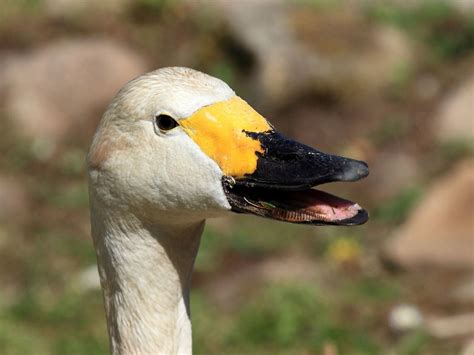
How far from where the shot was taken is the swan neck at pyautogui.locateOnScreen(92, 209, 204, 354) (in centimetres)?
351

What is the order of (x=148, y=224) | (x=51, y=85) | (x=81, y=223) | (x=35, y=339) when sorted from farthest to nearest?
(x=51, y=85)
(x=81, y=223)
(x=35, y=339)
(x=148, y=224)

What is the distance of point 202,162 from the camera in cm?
324

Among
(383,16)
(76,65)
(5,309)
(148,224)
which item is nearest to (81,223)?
(5,309)

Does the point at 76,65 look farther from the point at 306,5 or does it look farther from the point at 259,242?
the point at 259,242

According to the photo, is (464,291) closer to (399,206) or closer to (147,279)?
(399,206)

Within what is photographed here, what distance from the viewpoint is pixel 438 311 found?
22.8 ft

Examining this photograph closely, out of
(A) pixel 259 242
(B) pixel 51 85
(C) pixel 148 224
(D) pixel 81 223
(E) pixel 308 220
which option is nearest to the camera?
(E) pixel 308 220

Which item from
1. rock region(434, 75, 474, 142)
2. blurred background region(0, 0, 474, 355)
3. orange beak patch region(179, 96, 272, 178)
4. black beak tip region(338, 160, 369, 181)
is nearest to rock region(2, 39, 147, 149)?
blurred background region(0, 0, 474, 355)

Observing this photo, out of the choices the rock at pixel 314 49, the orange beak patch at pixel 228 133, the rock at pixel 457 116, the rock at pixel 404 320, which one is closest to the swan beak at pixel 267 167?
the orange beak patch at pixel 228 133

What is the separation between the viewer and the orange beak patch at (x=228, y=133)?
318cm

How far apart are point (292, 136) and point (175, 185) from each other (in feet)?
22.0

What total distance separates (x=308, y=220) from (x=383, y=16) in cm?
872

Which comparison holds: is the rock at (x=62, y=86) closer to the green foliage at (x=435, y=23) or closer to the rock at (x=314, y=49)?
the rock at (x=314, y=49)

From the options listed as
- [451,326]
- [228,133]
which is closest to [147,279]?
[228,133]
